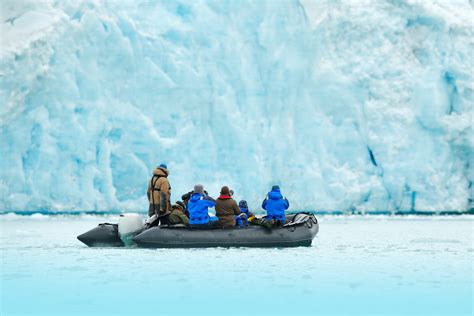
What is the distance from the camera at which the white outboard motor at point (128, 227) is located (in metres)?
9.93

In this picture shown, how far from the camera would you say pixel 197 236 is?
32.4 ft

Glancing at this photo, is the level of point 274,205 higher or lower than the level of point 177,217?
higher

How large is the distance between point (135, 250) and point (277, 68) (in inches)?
460

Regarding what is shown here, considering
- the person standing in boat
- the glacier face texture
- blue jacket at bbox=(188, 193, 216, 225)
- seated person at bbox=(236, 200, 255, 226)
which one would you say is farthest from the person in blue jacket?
the glacier face texture

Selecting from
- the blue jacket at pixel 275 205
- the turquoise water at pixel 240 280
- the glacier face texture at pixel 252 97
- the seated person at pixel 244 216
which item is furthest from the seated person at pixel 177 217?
the glacier face texture at pixel 252 97

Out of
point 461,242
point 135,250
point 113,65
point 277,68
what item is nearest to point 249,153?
point 277,68

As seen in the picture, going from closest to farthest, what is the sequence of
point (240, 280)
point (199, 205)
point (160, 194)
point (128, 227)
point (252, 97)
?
point (240, 280) → point (199, 205) → point (160, 194) → point (128, 227) → point (252, 97)

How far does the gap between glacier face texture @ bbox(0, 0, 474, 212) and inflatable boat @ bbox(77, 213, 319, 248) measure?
8.69 m

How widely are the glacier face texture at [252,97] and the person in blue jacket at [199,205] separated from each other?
9.29m

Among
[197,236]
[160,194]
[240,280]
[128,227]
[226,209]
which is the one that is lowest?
[240,280]

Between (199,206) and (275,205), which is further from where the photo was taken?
(275,205)

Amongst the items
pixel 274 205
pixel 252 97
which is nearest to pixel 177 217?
pixel 274 205

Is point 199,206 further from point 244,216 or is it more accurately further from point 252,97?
point 252,97

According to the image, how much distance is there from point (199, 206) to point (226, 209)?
381 mm
